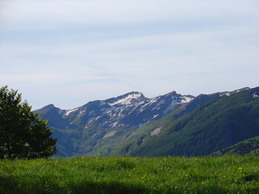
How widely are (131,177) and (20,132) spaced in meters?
39.4

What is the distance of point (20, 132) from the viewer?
47.7 meters

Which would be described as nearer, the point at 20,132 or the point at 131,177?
the point at 131,177

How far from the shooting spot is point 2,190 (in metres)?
9.45

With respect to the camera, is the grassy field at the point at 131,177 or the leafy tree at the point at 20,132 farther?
the leafy tree at the point at 20,132

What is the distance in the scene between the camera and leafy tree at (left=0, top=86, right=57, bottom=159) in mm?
→ 46094

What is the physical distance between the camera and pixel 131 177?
37.7 feet

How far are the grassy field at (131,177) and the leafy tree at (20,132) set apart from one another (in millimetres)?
33869

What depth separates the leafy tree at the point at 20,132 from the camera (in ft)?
151

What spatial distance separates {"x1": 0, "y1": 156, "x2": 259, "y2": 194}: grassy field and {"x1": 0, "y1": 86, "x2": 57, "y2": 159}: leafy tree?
33869 mm

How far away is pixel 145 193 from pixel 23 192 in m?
3.40

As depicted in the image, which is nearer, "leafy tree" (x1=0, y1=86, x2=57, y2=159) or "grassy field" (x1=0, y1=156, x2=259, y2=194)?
"grassy field" (x1=0, y1=156, x2=259, y2=194)

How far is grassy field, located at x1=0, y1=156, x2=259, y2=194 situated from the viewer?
32.4ft

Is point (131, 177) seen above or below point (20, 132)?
below

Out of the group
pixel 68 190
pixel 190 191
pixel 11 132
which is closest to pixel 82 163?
pixel 68 190
